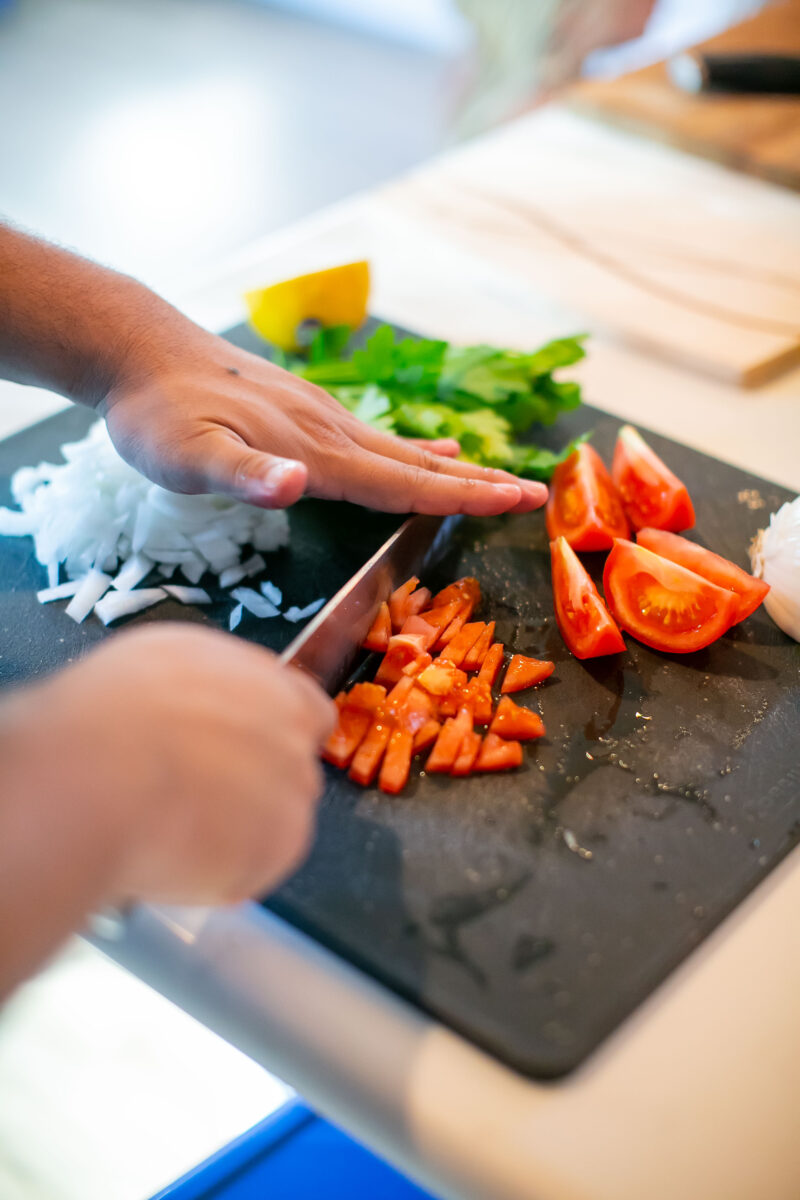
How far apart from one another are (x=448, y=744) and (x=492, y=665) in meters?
0.17

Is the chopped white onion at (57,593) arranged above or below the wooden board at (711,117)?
below

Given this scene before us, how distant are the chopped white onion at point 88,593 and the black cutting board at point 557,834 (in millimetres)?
27

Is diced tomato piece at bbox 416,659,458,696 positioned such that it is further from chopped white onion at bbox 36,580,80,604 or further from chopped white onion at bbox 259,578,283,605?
chopped white onion at bbox 36,580,80,604

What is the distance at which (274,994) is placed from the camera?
3.31ft

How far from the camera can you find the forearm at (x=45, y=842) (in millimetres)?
703

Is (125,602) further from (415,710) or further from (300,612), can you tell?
(415,710)

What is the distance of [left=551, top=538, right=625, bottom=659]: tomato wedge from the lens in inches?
52.8

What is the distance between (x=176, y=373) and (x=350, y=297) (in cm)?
64

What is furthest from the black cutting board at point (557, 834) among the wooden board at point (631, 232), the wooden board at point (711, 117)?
the wooden board at point (711, 117)

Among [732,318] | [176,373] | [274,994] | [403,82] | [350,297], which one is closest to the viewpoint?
[274,994]

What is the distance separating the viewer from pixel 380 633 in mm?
1343

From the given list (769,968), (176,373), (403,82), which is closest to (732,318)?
(176,373)

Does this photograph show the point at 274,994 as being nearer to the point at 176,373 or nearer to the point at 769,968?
the point at 769,968

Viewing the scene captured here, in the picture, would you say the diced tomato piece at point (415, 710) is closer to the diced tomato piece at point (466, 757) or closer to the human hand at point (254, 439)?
the diced tomato piece at point (466, 757)
